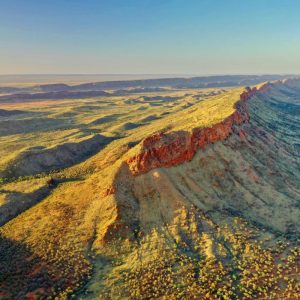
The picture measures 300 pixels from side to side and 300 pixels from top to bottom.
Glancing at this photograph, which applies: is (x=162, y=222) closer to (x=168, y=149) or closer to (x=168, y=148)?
(x=168, y=149)

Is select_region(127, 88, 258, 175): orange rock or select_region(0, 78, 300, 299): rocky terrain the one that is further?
select_region(127, 88, 258, 175): orange rock

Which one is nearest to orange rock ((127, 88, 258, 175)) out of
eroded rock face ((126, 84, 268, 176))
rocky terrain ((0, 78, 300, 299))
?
eroded rock face ((126, 84, 268, 176))

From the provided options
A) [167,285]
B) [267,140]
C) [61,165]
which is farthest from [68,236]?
[267,140]

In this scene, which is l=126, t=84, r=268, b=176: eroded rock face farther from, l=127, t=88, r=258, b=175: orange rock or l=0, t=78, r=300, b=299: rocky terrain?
l=0, t=78, r=300, b=299: rocky terrain

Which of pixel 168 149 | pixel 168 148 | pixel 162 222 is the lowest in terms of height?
pixel 162 222

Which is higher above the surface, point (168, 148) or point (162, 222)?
point (168, 148)

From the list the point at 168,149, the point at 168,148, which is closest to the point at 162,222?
the point at 168,149

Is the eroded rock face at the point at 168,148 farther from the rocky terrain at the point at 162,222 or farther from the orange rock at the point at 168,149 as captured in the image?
the rocky terrain at the point at 162,222

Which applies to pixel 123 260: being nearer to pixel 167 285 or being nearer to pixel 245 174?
pixel 167 285

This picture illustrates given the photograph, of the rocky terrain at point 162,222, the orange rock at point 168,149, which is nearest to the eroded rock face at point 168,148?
the orange rock at point 168,149
